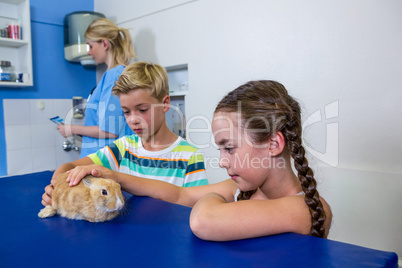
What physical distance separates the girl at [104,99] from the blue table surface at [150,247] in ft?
3.52

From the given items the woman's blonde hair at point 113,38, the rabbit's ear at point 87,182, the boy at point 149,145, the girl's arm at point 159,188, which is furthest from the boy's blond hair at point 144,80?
the woman's blonde hair at point 113,38

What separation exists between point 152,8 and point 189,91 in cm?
80

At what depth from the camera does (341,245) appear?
1.77 feet

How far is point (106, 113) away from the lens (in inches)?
69.5

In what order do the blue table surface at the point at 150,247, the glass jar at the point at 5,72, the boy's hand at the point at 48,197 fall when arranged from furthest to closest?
the glass jar at the point at 5,72, the boy's hand at the point at 48,197, the blue table surface at the point at 150,247

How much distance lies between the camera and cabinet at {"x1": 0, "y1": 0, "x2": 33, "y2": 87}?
243 cm

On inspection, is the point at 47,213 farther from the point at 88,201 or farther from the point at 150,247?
the point at 150,247

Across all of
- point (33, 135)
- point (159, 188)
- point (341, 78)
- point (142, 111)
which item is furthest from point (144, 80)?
point (33, 135)

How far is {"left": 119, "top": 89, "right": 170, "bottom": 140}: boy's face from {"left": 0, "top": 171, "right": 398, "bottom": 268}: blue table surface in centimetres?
57

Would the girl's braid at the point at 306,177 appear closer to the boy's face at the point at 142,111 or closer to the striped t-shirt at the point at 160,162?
the striped t-shirt at the point at 160,162

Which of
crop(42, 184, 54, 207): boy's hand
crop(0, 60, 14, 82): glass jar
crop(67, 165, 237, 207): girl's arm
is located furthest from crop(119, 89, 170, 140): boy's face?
crop(0, 60, 14, 82): glass jar

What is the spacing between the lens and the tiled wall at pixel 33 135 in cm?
254

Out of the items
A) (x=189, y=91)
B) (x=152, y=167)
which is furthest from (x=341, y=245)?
(x=189, y=91)

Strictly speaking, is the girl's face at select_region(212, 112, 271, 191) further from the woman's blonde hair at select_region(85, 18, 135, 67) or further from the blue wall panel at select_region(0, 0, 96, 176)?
the blue wall panel at select_region(0, 0, 96, 176)
